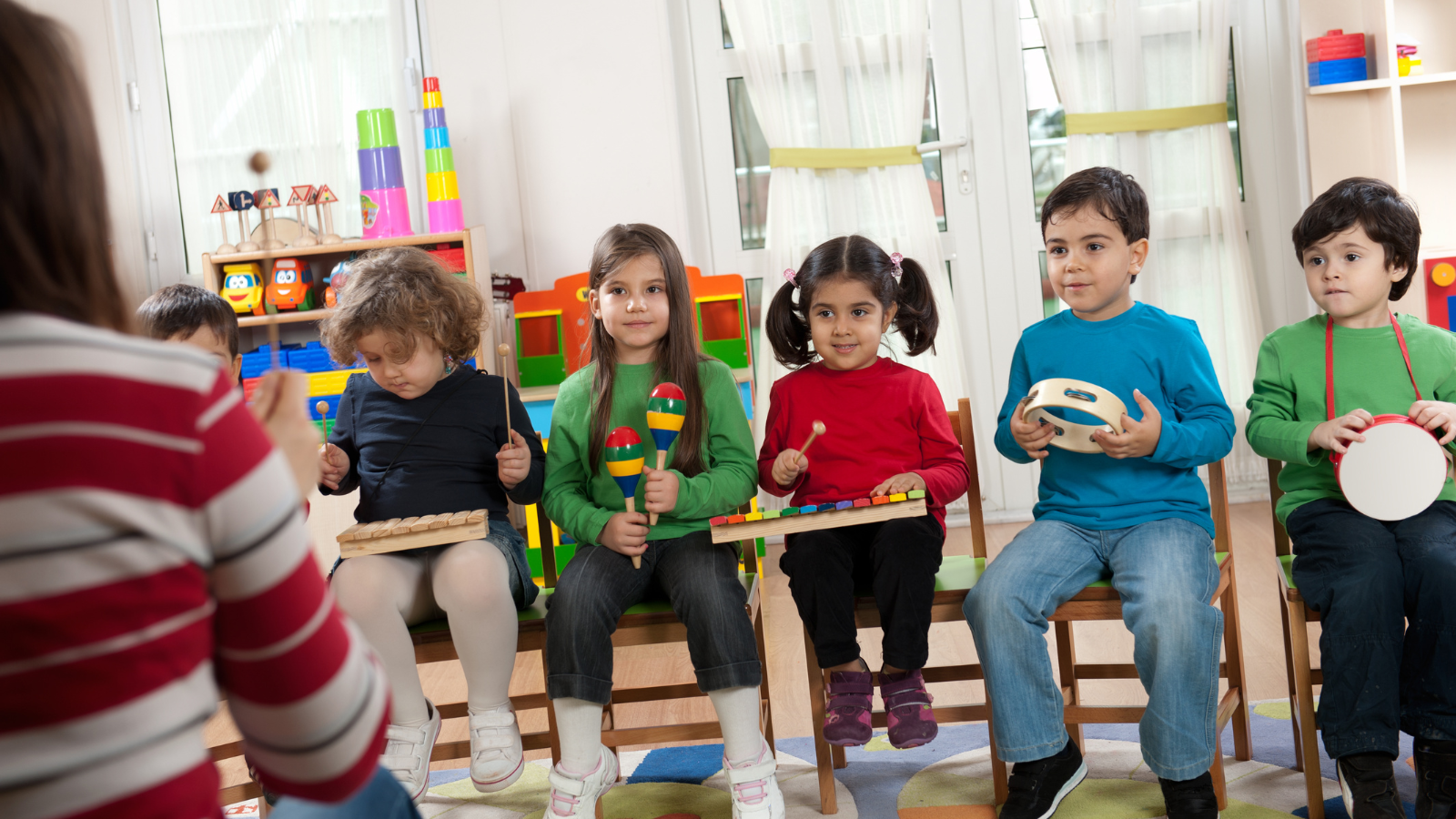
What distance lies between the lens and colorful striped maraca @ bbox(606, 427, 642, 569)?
1.83 meters

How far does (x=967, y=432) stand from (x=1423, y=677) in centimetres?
82

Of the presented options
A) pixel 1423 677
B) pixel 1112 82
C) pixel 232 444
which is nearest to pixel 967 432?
pixel 1423 677

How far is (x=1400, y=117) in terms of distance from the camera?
11.1 feet

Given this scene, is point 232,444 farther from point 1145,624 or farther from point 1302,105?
point 1302,105

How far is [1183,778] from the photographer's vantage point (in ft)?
5.32

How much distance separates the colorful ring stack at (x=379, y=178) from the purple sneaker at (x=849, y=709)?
8.80ft

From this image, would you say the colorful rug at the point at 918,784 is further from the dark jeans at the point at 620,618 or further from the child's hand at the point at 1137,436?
the child's hand at the point at 1137,436

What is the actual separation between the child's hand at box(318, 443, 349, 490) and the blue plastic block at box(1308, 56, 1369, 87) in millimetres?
3205

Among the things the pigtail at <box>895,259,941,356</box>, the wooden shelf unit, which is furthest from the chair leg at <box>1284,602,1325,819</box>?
the wooden shelf unit

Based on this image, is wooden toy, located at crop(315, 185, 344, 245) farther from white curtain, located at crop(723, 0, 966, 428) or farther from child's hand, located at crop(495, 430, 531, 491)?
child's hand, located at crop(495, 430, 531, 491)

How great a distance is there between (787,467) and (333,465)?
33.1 inches

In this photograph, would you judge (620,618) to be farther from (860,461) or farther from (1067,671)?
(1067,671)

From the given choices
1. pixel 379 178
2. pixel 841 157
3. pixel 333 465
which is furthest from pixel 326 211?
pixel 333 465

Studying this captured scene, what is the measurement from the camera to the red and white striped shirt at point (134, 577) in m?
0.60
